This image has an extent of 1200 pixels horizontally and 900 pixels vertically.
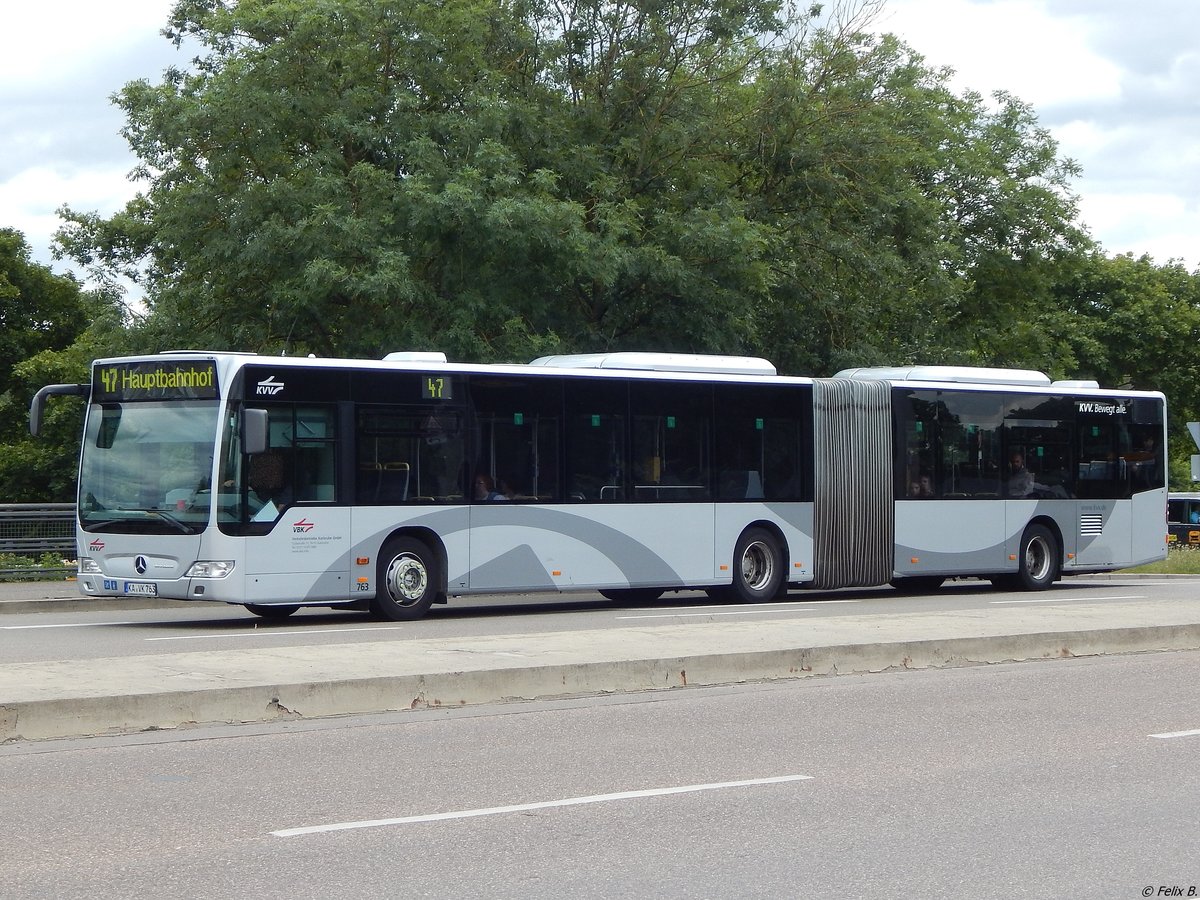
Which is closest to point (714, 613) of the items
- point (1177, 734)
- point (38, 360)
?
point (1177, 734)

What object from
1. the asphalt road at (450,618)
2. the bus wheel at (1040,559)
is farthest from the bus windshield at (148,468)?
the bus wheel at (1040,559)

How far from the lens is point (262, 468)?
18.0 m

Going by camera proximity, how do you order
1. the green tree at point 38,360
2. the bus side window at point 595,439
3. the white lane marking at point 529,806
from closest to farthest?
1. the white lane marking at point 529,806
2. the bus side window at point 595,439
3. the green tree at point 38,360

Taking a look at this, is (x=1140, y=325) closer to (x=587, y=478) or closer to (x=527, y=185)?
(x=527, y=185)

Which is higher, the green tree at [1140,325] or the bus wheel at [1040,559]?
the green tree at [1140,325]

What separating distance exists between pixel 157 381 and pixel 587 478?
5574 mm

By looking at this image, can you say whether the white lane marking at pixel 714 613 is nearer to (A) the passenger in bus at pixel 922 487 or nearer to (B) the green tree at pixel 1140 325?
(A) the passenger in bus at pixel 922 487

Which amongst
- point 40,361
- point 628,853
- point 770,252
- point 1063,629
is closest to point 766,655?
point 1063,629

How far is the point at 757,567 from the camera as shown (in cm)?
2294

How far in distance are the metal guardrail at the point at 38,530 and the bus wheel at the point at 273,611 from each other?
8.14 metres

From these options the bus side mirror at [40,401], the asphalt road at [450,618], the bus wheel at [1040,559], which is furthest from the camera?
the bus wheel at [1040,559]

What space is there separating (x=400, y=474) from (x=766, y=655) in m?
7.18

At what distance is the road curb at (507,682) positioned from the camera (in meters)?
10.1

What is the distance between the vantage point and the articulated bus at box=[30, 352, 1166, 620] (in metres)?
18.0
